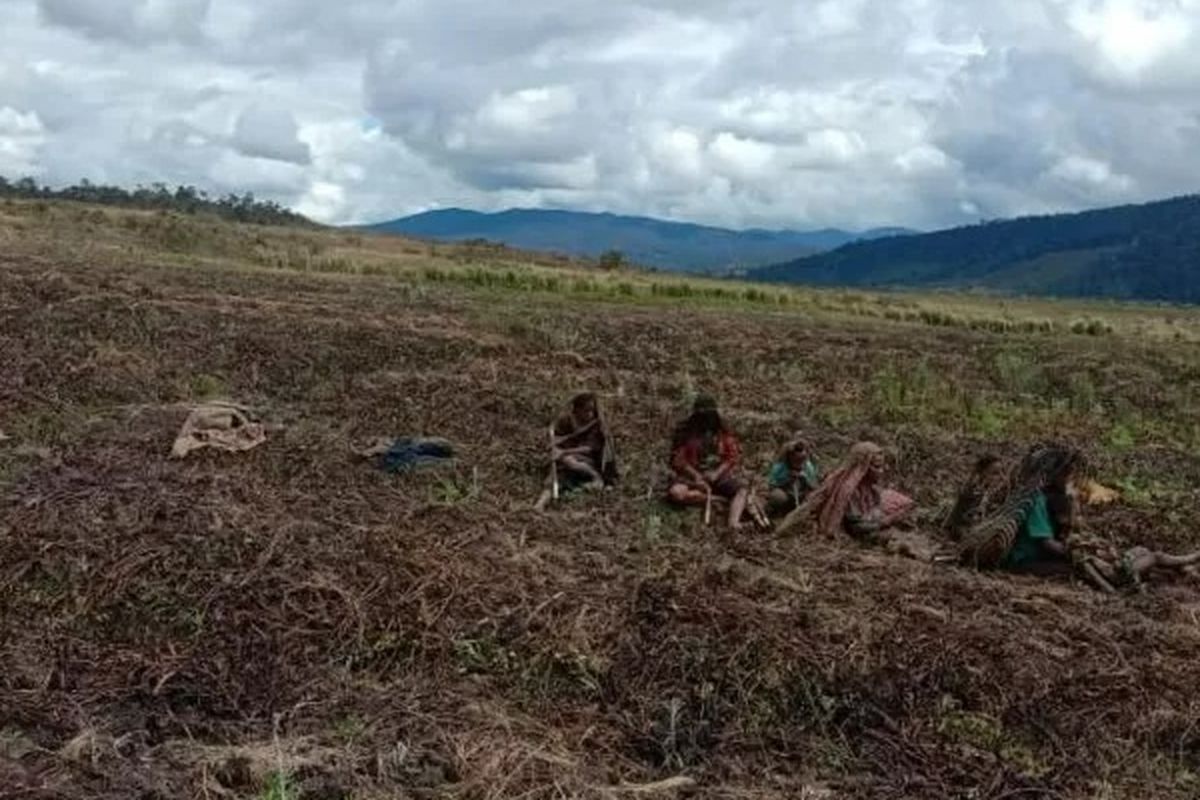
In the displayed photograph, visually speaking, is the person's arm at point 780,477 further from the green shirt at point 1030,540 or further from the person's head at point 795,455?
the green shirt at point 1030,540

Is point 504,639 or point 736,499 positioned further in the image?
point 736,499

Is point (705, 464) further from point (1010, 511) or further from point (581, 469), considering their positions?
point (1010, 511)

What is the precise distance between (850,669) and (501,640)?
1600 millimetres

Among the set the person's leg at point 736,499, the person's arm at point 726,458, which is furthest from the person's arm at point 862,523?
the person's arm at point 726,458

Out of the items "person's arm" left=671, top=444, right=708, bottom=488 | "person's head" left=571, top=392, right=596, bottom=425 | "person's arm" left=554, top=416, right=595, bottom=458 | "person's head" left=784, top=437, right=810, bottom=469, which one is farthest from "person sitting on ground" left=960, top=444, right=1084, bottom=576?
"person's head" left=571, top=392, right=596, bottom=425

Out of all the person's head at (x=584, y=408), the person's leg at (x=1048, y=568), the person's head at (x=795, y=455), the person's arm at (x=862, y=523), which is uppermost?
the person's head at (x=584, y=408)

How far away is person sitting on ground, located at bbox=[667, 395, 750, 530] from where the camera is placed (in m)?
9.43

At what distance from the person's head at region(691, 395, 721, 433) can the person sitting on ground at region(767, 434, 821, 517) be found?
1.83 feet

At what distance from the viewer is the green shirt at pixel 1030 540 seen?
27.7 feet

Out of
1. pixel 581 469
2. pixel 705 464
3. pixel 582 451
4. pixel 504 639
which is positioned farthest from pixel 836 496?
pixel 504 639

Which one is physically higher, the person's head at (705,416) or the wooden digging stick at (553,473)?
the person's head at (705,416)

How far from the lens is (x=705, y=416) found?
9898 mm

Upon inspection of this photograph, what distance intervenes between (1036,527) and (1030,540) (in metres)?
0.09

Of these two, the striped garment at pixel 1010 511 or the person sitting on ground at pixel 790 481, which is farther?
the person sitting on ground at pixel 790 481
